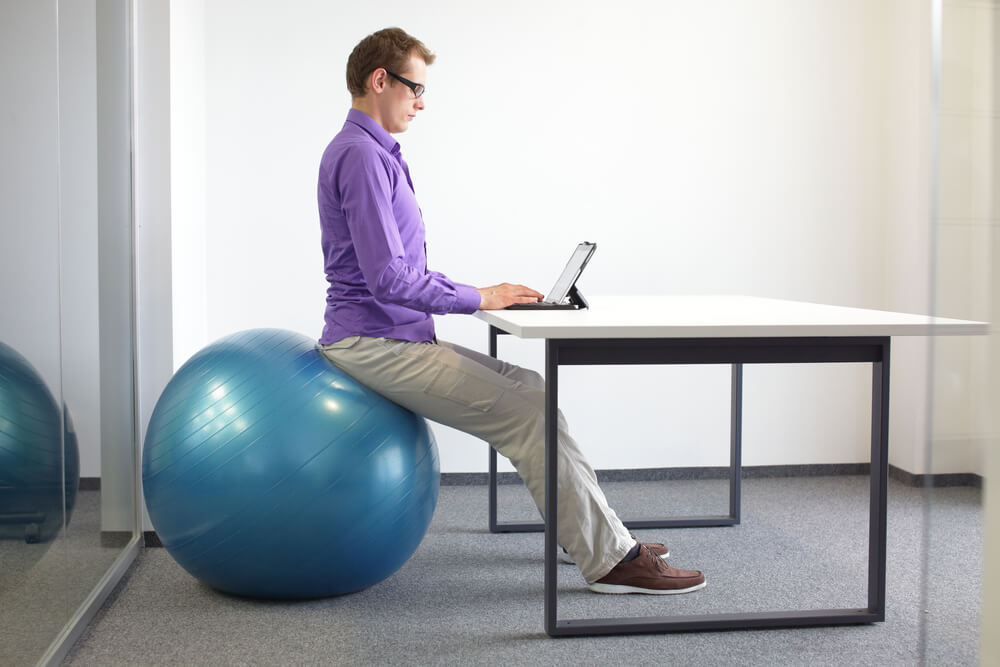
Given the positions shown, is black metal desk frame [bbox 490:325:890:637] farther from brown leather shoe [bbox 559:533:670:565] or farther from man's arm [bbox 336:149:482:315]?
brown leather shoe [bbox 559:533:670:565]

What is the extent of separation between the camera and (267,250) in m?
3.70

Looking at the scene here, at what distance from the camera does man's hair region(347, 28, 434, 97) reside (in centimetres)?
247

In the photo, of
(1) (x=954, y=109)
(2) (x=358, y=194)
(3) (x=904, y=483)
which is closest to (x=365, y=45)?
(2) (x=358, y=194)

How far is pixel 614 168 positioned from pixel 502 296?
1.54 metres

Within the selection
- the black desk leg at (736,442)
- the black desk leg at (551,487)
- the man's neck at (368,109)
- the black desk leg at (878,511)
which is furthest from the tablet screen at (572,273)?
the black desk leg at (736,442)

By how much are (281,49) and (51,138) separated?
1773 millimetres

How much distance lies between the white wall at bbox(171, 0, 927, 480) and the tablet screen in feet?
4.07

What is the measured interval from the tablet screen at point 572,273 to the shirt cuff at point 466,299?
0.22 meters

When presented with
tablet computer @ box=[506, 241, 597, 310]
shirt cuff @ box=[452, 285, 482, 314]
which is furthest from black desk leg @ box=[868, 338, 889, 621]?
shirt cuff @ box=[452, 285, 482, 314]

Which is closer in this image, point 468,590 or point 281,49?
point 468,590

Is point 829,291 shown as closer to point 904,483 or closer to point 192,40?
point 904,483

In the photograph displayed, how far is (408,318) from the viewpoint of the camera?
8.28ft

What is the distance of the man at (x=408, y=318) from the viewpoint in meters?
2.35

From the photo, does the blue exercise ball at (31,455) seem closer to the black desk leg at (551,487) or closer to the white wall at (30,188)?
the white wall at (30,188)
